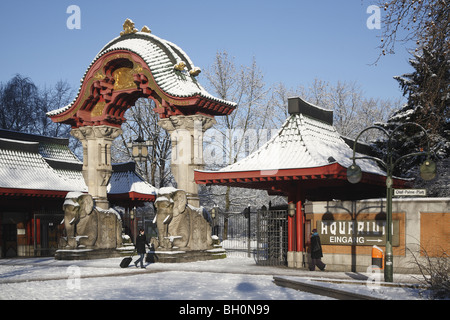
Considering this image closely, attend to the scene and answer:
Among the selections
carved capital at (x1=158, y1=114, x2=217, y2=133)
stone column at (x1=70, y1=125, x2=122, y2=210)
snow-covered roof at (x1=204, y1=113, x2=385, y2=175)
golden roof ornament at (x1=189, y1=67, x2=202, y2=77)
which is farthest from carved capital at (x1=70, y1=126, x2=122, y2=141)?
snow-covered roof at (x1=204, y1=113, x2=385, y2=175)

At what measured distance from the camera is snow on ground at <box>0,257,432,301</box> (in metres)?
15.0

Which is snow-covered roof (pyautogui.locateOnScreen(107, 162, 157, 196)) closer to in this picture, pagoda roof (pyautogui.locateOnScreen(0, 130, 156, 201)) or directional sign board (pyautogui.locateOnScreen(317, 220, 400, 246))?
pagoda roof (pyautogui.locateOnScreen(0, 130, 156, 201))

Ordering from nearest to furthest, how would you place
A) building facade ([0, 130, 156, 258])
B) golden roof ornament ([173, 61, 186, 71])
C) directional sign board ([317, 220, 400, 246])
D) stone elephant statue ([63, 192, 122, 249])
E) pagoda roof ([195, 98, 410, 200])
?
1. directional sign board ([317, 220, 400, 246])
2. pagoda roof ([195, 98, 410, 200])
3. golden roof ornament ([173, 61, 186, 71])
4. stone elephant statue ([63, 192, 122, 249])
5. building facade ([0, 130, 156, 258])

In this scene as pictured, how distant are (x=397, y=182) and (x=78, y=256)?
53.7 feet

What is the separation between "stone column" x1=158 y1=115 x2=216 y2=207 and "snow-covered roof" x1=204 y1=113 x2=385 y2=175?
3511 millimetres

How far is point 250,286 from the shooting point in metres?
17.3

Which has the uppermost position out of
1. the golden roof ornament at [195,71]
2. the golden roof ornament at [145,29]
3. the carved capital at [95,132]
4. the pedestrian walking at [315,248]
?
the golden roof ornament at [145,29]

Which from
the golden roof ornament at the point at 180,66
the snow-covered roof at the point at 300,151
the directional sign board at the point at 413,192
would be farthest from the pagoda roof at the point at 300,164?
the golden roof ornament at the point at 180,66

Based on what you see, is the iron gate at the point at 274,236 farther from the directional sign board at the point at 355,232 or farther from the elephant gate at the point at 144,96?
the elephant gate at the point at 144,96

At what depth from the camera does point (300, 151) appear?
23.6 meters

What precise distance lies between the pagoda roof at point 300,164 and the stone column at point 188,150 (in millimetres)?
2258

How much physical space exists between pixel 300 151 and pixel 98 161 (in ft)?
41.8

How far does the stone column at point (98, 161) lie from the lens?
31.0 meters
